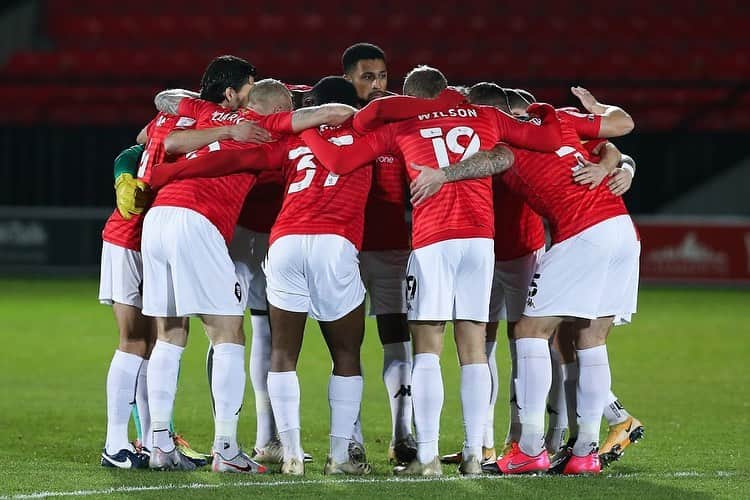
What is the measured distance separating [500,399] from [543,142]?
139 inches

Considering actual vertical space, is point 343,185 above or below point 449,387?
above

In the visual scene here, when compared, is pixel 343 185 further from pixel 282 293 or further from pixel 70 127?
pixel 70 127

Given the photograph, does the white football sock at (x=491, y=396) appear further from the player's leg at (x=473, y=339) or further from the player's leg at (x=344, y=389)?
the player's leg at (x=344, y=389)

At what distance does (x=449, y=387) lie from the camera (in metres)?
9.80

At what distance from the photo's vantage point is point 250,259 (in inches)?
281

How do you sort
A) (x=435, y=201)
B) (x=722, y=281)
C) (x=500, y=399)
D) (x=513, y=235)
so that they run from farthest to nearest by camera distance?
(x=722, y=281) < (x=500, y=399) < (x=513, y=235) < (x=435, y=201)

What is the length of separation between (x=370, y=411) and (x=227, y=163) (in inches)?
119

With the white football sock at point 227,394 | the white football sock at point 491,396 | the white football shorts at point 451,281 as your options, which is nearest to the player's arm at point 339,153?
the white football shorts at point 451,281

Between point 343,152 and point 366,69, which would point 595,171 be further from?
point 366,69

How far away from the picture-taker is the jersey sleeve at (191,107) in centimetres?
654

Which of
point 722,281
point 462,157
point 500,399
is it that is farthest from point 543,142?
point 722,281

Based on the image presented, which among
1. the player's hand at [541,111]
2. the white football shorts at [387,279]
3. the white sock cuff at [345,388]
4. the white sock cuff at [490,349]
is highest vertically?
the player's hand at [541,111]

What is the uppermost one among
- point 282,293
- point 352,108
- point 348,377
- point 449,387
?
point 352,108

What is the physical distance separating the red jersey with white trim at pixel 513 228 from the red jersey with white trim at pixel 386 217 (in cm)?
53
